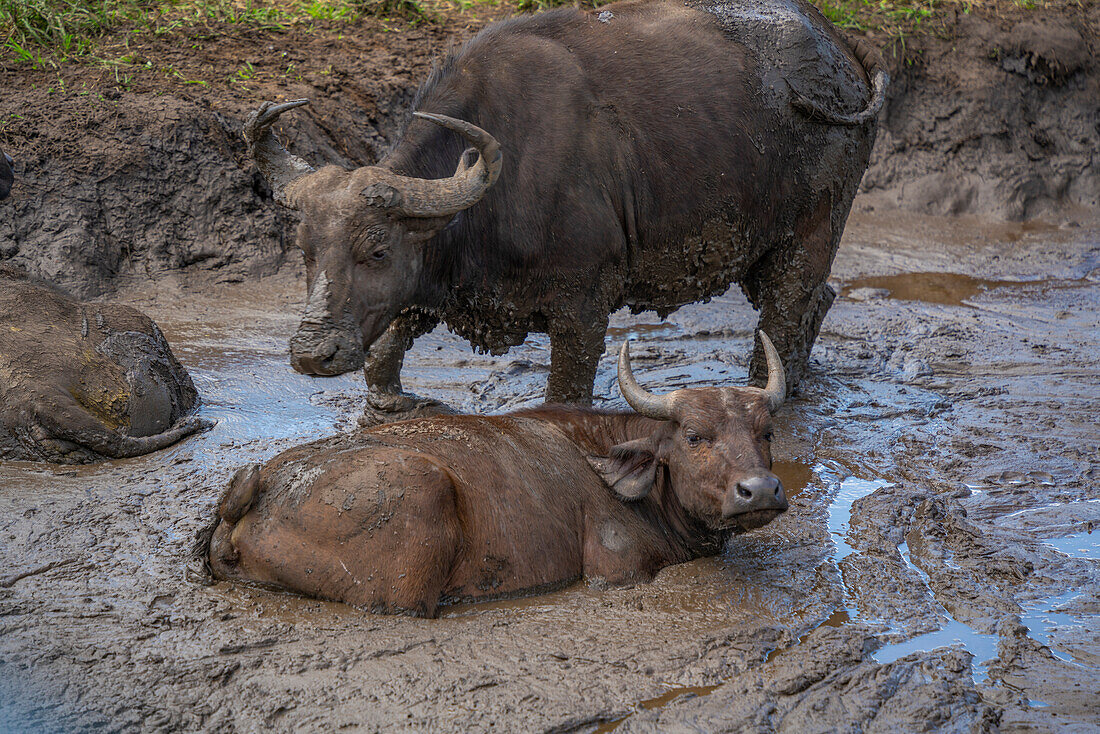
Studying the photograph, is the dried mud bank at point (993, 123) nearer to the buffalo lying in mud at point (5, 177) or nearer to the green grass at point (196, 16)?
the green grass at point (196, 16)

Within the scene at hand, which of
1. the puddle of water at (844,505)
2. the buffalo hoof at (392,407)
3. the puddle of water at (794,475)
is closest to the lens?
the puddle of water at (844,505)

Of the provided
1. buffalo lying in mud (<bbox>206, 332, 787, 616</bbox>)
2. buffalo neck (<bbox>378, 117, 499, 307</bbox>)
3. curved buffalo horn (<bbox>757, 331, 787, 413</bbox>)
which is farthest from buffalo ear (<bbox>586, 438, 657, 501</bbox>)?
buffalo neck (<bbox>378, 117, 499, 307</bbox>)

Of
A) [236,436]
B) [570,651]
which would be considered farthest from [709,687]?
[236,436]

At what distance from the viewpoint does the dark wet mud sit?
12.1 ft

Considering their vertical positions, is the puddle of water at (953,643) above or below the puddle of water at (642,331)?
above

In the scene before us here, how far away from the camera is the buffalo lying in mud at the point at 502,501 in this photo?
423cm

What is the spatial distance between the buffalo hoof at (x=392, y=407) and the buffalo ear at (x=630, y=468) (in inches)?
63.3

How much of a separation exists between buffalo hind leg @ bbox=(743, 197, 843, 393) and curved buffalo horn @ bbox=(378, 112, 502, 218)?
99.0 inches

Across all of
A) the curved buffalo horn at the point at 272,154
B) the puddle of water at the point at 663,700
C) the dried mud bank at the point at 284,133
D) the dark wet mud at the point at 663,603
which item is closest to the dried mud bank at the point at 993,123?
the dried mud bank at the point at 284,133

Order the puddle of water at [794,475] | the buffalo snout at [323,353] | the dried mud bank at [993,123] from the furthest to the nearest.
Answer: the dried mud bank at [993,123] → the puddle of water at [794,475] → the buffalo snout at [323,353]

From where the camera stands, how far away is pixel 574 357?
6.07 metres

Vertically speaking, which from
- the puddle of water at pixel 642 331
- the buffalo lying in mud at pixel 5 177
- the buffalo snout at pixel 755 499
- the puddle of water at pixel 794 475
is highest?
the buffalo lying in mud at pixel 5 177

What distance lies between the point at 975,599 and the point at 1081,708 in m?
0.78

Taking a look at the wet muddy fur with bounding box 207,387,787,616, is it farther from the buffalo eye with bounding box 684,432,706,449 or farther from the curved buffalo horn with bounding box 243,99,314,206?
the curved buffalo horn with bounding box 243,99,314,206
